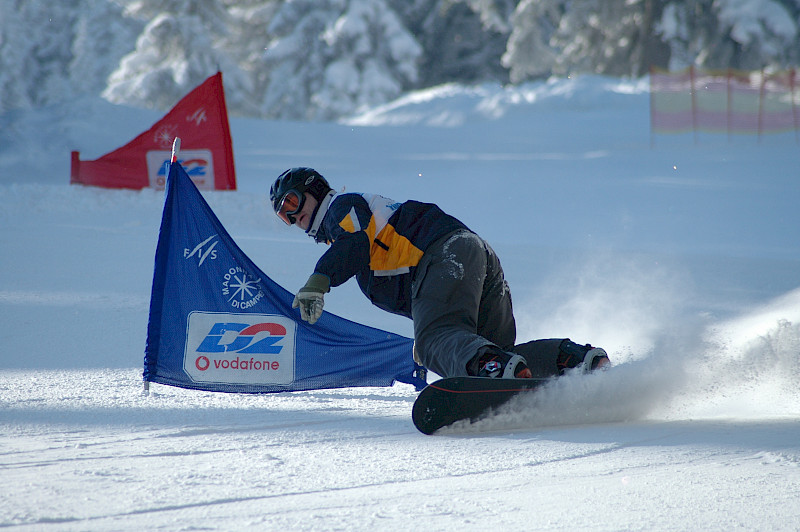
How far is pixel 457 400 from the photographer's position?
118 inches

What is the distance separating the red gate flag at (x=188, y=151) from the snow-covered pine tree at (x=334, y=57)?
21.5m

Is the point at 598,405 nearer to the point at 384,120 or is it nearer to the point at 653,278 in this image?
the point at 653,278

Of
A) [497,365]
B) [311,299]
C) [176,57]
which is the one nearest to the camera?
[497,365]

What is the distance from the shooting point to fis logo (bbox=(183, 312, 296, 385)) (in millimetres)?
3984

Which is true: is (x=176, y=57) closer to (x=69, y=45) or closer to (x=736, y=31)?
(x=69, y=45)

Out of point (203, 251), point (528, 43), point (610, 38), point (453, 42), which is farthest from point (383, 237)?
point (453, 42)

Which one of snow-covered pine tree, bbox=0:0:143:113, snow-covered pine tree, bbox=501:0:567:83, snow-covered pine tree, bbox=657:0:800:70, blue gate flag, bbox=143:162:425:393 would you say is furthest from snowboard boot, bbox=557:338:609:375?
snow-covered pine tree, bbox=0:0:143:113

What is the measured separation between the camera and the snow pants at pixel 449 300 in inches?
129

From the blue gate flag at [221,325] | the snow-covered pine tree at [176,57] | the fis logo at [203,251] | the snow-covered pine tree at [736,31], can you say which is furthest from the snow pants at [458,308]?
the snow-covered pine tree at [176,57]

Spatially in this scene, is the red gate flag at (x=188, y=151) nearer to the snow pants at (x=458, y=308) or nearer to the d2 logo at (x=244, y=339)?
the d2 logo at (x=244, y=339)

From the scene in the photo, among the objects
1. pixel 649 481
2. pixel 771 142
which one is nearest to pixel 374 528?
pixel 649 481

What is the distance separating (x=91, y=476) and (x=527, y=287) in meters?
5.13

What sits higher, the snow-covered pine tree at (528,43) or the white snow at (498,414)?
the snow-covered pine tree at (528,43)

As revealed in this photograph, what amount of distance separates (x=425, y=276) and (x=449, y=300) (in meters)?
0.17
